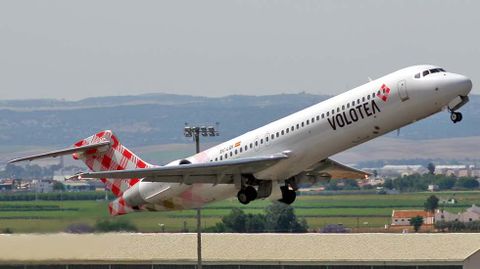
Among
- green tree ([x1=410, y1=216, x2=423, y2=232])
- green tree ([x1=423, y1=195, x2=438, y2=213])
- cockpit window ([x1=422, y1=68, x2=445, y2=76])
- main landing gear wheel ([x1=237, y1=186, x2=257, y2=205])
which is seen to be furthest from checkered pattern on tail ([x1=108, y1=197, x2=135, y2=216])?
green tree ([x1=423, y1=195, x2=438, y2=213])

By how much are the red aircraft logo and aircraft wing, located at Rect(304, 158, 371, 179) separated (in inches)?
286

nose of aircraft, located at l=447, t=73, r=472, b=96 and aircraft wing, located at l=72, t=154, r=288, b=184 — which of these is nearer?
nose of aircraft, located at l=447, t=73, r=472, b=96

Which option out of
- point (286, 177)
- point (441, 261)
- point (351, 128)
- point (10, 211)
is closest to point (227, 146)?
point (286, 177)

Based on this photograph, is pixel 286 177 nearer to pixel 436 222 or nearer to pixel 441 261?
pixel 441 261

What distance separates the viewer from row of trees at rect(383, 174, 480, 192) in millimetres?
158000

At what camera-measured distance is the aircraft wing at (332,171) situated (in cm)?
6009

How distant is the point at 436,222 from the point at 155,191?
59391 mm

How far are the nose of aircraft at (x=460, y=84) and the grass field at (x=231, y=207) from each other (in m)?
20.1

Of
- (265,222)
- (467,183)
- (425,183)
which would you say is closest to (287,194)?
(265,222)

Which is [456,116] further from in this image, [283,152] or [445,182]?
[445,182]

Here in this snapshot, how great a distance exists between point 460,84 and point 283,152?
8049 mm

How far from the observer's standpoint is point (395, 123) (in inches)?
2071

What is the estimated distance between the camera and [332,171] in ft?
204

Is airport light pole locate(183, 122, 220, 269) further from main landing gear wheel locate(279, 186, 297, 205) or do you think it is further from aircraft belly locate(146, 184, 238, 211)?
main landing gear wheel locate(279, 186, 297, 205)
